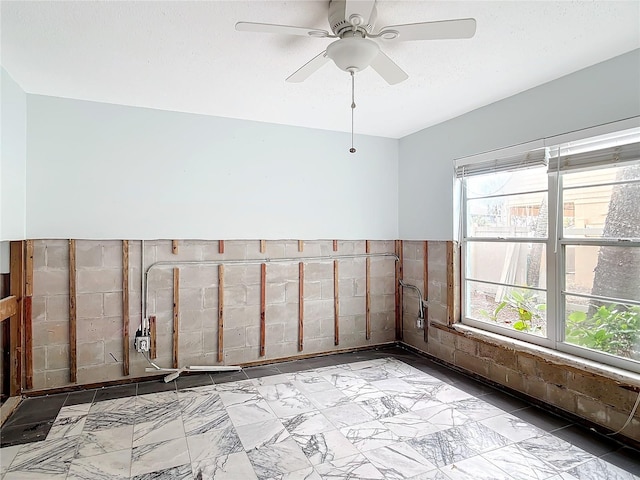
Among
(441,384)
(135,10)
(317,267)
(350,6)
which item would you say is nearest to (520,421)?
(441,384)

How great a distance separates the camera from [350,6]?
6.25ft

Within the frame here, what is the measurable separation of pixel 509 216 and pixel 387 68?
85.3 inches

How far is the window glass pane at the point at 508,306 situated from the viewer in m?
3.46

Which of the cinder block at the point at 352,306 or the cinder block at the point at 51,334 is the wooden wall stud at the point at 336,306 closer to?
the cinder block at the point at 352,306

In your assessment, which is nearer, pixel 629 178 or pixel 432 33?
pixel 432 33

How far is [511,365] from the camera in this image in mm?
3551

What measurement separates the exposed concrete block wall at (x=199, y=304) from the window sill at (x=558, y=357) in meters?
1.36

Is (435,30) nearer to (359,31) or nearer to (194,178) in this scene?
(359,31)

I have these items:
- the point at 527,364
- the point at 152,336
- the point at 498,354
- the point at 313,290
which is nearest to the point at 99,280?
the point at 152,336

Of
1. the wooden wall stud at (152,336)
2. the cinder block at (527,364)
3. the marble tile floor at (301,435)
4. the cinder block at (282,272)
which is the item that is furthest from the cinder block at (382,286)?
the wooden wall stud at (152,336)

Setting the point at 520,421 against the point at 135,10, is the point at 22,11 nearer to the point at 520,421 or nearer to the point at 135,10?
the point at 135,10

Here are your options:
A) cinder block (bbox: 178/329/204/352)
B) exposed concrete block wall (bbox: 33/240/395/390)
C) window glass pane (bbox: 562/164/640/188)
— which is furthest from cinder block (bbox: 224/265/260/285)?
window glass pane (bbox: 562/164/640/188)

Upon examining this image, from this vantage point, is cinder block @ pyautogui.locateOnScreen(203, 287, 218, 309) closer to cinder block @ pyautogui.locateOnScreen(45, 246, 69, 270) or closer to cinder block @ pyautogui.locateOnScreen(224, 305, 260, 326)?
cinder block @ pyautogui.locateOnScreen(224, 305, 260, 326)

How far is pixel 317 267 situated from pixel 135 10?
316 centimetres
